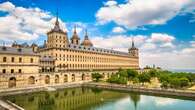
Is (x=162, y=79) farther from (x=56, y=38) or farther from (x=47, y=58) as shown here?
(x=56, y=38)

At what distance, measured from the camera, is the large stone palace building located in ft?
143

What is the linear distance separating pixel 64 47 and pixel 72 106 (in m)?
33.1

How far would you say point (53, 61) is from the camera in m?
57.3

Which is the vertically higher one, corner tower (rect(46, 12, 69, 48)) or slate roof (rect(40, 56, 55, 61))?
corner tower (rect(46, 12, 69, 48))

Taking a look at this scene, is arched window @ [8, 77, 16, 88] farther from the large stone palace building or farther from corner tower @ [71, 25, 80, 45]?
corner tower @ [71, 25, 80, 45]

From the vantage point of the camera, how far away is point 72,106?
31953 millimetres

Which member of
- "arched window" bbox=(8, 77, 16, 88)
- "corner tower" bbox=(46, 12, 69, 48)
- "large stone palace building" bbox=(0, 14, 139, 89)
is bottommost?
"arched window" bbox=(8, 77, 16, 88)

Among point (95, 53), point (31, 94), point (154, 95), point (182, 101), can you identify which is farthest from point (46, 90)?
point (95, 53)

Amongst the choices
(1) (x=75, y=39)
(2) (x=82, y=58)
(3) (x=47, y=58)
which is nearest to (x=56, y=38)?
(3) (x=47, y=58)

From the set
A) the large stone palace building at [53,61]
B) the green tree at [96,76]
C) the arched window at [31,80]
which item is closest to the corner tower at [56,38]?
the large stone palace building at [53,61]

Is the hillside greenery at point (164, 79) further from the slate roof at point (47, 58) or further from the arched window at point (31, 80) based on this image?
the arched window at point (31, 80)

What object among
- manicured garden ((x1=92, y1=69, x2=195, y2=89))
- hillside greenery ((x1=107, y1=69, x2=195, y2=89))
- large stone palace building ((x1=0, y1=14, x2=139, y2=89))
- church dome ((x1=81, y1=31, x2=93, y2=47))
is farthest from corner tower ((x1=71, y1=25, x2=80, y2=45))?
hillside greenery ((x1=107, y1=69, x2=195, y2=89))

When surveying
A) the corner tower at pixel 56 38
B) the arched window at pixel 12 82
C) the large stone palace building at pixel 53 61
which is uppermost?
the corner tower at pixel 56 38

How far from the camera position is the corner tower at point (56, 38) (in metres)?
60.6
